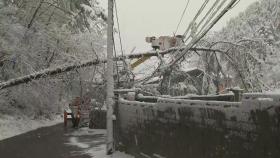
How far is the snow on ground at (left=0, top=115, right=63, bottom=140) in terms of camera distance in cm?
2458

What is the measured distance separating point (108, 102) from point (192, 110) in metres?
5.96

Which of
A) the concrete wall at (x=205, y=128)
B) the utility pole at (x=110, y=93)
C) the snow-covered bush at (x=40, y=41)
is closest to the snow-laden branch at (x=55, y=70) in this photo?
the snow-covered bush at (x=40, y=41)

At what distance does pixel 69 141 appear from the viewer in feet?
66.8

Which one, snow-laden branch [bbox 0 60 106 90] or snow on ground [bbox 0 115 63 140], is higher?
Result: snow-laden branch [bbox 0 60 106 90]

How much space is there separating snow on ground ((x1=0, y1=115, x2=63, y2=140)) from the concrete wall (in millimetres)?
11397

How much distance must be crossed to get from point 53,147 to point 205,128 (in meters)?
10.1

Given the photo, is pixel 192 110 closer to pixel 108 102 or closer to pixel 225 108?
pixel 225 108

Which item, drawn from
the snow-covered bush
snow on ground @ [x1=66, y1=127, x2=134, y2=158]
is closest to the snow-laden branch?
the snow-covered bush

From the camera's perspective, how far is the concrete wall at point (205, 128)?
696 cm

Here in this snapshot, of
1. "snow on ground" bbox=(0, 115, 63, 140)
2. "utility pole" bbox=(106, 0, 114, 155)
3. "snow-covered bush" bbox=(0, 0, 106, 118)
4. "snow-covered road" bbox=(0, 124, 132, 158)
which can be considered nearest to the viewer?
"utility pole" bbox=(106, 0, 114, 155)

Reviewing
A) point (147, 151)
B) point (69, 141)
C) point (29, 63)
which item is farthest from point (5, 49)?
point (147, 151)

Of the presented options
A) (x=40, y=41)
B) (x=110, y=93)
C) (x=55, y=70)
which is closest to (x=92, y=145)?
(x=110, y=93)

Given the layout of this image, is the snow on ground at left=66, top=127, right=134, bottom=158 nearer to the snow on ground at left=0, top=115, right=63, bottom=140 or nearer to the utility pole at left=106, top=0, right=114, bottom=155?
the utility pole at left=106, top=0, right=114, bottom=155

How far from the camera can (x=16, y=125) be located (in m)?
27.0
